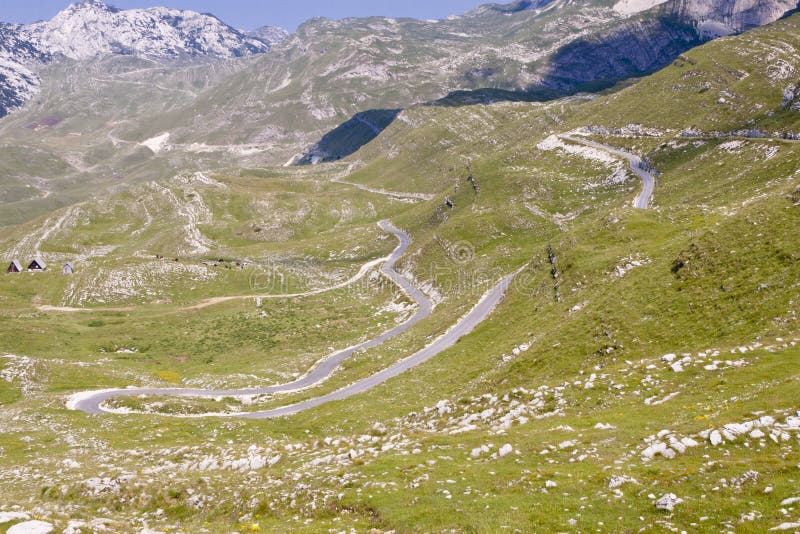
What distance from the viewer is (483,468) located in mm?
21844

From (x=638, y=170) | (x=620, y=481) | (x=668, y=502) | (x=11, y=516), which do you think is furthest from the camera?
(x=638, y=170)

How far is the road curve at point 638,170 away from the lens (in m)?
96.6

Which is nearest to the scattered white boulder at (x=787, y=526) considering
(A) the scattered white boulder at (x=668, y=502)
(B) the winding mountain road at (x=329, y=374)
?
(A) the scattered white boulder at (x=668, y=502)

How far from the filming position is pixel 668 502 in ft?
49.0

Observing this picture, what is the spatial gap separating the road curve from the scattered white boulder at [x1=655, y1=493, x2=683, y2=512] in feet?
236

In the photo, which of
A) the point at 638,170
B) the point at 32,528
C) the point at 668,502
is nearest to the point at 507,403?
the point at 668,502

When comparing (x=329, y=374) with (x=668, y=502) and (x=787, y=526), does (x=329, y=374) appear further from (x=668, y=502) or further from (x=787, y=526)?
(x=787, y=526)

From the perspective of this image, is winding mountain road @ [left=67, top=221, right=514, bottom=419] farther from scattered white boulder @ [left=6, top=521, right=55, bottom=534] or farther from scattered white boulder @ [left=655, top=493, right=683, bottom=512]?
scattered white boulder @ [left=655, top=493, right=683, bottom=512]

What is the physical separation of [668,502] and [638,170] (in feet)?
392

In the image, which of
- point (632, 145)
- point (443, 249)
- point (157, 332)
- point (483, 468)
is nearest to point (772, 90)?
point (632, 145)

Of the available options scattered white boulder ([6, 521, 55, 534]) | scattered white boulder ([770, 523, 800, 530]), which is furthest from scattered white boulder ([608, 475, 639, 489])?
scattered white boulder ([6, 521, 55, 534])

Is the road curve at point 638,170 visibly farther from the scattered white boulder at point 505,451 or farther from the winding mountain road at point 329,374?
the scattered white boulder at point 505,451

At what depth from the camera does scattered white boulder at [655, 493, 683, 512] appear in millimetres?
14859

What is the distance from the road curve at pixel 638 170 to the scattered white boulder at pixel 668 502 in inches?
2830
